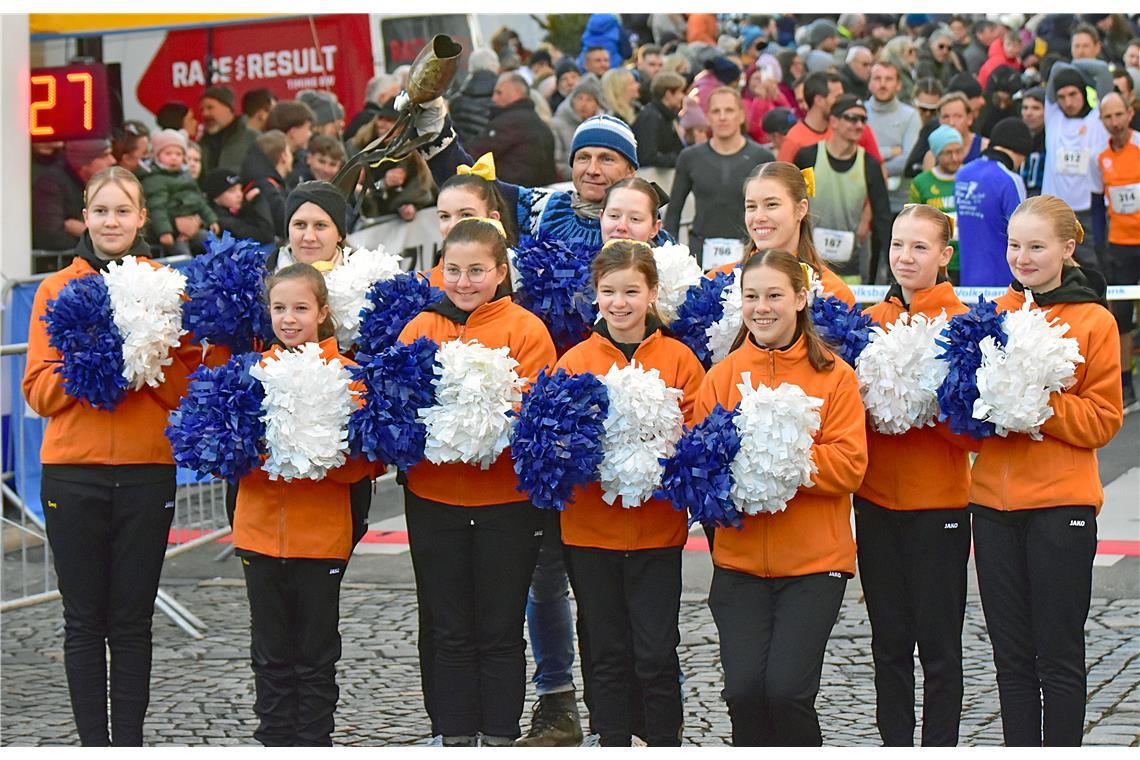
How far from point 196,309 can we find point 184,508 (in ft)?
10.8

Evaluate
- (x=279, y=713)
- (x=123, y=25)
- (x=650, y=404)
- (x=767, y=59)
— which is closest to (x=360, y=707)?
(x=279, y=713)

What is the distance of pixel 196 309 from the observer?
17.8ft

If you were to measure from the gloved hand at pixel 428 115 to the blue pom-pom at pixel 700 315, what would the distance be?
1374 millimetres

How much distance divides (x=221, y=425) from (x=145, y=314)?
1.89 ft

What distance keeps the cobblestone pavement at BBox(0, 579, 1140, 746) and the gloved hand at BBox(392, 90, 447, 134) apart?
2217mm

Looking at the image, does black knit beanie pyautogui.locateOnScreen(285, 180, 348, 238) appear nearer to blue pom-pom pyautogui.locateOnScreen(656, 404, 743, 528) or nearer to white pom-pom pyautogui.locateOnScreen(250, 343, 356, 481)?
white pom-pom pyautogui.locateOnScreen(250, 343, 356, 481)

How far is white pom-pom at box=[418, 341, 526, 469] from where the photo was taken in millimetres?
5027

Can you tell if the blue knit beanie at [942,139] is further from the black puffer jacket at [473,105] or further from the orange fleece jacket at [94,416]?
the orange fleece jacket at [94,416]

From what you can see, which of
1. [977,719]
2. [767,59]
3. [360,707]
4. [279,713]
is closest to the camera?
[279,713]

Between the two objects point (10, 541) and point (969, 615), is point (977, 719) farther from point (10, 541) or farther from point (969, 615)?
point (10, 541)

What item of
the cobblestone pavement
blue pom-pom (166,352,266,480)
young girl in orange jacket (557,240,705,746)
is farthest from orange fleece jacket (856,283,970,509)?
blue pom-pom (166,352,266,480)

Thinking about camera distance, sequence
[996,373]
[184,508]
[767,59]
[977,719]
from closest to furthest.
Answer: [996,373] → [977,719] → [184,508] → [767,59]

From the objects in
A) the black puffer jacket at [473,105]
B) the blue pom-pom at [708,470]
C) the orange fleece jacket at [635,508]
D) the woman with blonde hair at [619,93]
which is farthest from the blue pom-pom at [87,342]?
the woman with blonde hair at [619,93]

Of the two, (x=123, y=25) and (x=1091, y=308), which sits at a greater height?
(x=123, y=25)
